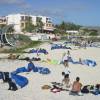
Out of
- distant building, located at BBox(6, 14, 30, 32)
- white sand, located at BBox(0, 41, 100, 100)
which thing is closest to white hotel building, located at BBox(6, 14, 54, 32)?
distant building, located at BBox(6, 14, 30, 32)

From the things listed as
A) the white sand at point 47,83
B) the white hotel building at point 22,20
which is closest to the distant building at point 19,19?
the white hotel building at point 22,20

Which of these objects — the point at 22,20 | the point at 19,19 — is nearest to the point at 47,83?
the point at 22,20

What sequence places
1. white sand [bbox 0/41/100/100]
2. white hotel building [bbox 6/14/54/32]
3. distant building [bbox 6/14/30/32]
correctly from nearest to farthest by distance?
white sand [bbox 0/41/100/100] < white hotel building [bbox 6/14/54/32] < distant building [bbox 6/14/30/32]

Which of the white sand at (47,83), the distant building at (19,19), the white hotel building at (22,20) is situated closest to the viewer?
the white sand at (47,83)

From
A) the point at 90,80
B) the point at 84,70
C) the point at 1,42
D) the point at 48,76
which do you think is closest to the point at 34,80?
the point at 48,76

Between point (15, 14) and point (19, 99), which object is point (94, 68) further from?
point (15, 14)

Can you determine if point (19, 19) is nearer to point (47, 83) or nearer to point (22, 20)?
point (22, 20)

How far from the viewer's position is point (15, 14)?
154 m

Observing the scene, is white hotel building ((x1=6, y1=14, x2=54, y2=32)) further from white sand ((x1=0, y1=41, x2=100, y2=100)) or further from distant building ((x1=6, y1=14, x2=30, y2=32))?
white sand ((x1=0, y1=41, x2=100, y2=100))

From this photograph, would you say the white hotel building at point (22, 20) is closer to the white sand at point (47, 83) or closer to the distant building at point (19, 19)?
the distant building at point (19, 19)

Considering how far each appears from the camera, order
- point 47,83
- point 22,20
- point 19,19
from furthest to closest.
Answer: point 19,19
point 22,20
point 47,83

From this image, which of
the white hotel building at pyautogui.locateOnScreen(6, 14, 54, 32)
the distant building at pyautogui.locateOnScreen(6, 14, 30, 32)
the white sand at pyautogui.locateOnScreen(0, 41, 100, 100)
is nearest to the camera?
the white sand at pyautogui.locateOnScreen(0, 41, 100, 100)

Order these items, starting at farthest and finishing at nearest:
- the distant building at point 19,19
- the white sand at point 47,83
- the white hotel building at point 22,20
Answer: the distant building at point 19,19, the white hotel building at point 22,20, the white sand at point 47,83

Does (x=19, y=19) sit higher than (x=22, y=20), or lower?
higher
